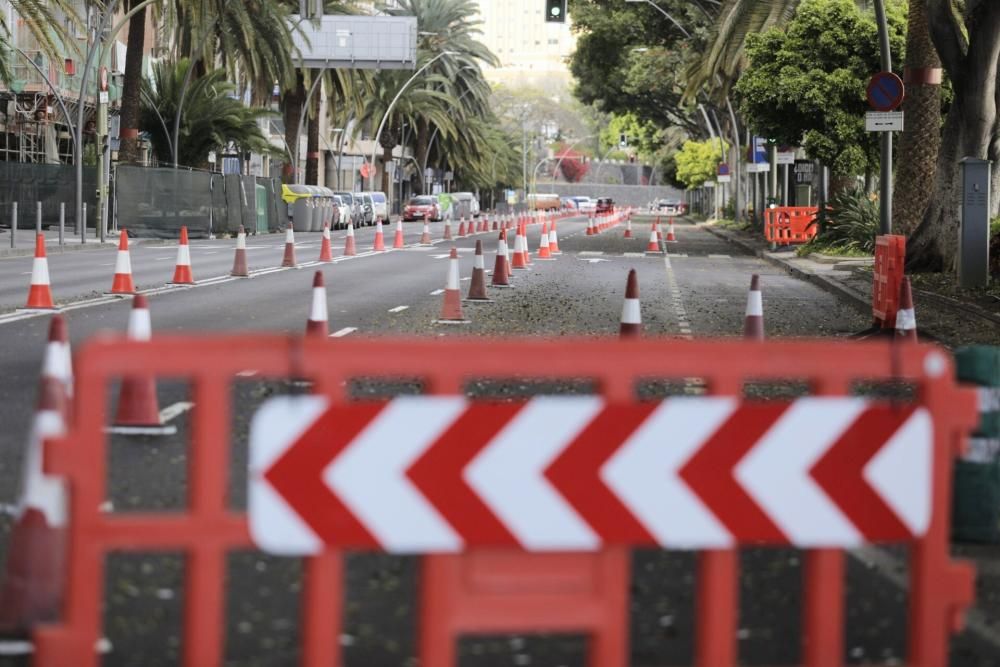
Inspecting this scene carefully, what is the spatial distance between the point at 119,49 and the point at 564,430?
208ft

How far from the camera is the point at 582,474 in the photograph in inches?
183

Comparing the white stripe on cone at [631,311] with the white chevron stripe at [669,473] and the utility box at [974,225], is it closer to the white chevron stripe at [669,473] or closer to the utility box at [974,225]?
the white chevron stripe at [669,473]

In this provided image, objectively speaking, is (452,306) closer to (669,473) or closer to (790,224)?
(669,473)

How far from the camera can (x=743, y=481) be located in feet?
15.6

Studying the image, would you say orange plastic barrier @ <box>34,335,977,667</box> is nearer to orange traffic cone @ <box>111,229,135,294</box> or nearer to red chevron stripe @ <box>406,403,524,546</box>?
red chevron stripe @ <box>406,403,524,546</box>

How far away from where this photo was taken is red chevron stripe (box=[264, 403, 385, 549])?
4574 mm

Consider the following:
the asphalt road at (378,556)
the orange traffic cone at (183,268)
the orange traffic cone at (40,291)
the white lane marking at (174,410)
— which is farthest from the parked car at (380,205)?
the white lane marking at (174,410)

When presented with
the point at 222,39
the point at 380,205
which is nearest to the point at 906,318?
the point at 222,39

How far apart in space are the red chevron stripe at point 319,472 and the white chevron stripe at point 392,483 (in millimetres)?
22

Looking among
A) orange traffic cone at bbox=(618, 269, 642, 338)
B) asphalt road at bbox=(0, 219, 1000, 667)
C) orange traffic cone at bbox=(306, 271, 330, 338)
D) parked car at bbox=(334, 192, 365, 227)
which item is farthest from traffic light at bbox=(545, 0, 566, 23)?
parked car at bbox=(334, 192, 365, 227)

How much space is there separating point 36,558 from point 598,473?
179 centimetres

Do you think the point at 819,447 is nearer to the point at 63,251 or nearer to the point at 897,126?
the point at 897,126

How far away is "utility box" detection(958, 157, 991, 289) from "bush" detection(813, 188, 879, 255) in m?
12.1

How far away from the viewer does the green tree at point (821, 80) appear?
3897 centimetres
